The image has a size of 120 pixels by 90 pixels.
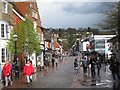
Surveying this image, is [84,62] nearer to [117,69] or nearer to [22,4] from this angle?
[117,69]

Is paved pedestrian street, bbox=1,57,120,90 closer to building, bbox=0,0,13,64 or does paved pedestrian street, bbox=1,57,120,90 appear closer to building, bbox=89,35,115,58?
building, bbox=0,0,13,64

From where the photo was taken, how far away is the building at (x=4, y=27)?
41562 mm

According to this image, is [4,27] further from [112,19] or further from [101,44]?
[101,44]

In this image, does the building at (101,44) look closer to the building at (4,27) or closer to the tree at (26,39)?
the tree at (26,39)

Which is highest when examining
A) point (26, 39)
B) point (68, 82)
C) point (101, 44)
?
point (101, 44)

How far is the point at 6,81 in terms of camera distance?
23.8 m

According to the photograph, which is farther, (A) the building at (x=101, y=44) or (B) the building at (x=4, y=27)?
(A) the building at (x=101, y=44)

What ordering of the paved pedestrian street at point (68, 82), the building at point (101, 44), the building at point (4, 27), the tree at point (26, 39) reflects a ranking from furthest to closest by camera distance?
the building at point (101, 44), the tree at point (26, 39), the building at point (4, 27), the paved pedestrian street at point (68, 82)

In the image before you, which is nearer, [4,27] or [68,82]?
[68,82]

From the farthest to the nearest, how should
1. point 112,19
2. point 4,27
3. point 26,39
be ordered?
point 26,39
point 4,27
point 112,19

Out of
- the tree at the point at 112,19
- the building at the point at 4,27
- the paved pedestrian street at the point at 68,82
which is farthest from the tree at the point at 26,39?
the tree at the point at 112,19

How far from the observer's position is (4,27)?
42.2 m

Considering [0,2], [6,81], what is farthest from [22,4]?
[6,81]

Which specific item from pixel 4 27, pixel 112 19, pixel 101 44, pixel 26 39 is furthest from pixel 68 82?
pixel 101 44
